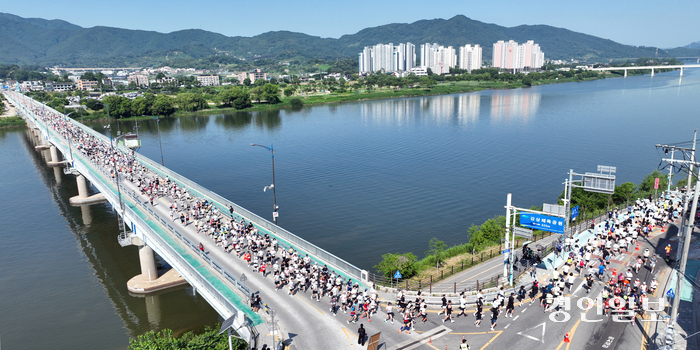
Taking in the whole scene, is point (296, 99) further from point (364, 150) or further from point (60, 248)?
point (60, 248)

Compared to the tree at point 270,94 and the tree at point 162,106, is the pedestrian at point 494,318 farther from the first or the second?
the tree at point 270,94

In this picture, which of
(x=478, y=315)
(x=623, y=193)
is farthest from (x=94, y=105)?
(x=478, y=315)

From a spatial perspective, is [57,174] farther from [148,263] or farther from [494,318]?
[494,318]

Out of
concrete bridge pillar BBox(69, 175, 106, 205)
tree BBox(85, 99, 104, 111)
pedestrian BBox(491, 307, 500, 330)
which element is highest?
tree BBox(85, 99, 104, 111)

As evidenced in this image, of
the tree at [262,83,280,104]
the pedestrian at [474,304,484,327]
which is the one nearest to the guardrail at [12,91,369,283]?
the pedestrian at [474,304,484,327]

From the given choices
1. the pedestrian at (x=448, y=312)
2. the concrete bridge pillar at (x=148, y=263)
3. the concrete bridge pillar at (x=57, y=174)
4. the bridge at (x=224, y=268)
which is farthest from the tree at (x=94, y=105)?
the pedestrian at (x=448, y=312)

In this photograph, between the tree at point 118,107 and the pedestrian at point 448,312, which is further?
the tree at point 118,107

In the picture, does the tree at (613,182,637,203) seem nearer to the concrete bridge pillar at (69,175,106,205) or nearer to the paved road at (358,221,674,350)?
the paved road at (358,221,674,350)
